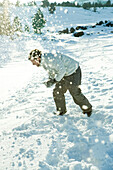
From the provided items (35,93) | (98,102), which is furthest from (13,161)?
(35,93)

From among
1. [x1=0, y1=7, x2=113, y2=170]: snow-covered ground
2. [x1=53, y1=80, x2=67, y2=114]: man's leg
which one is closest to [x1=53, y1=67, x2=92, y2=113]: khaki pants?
[x1=53, y1=80, x2=67, y2=114]: man's leg

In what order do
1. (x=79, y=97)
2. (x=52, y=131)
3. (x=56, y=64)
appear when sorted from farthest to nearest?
1. (x=79, y=97)
2. (x=52, y=131)
3. (x=56, y=64)

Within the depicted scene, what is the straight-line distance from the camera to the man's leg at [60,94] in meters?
3.27

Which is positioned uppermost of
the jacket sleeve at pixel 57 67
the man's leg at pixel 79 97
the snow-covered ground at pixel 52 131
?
the jacket sleeve at pixel 57 67

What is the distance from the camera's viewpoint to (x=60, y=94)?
3.36m

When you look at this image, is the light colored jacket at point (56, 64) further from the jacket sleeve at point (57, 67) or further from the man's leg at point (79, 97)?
the man's leg at point (79, 97)

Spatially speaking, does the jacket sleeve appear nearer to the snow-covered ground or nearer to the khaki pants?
the khaki pants

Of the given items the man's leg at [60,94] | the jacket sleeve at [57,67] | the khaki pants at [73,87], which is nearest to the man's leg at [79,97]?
the khaki pants at [73,87]

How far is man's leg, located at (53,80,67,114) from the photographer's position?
10.7 ft

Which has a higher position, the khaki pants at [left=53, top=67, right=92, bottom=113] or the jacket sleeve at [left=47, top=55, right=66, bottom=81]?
the jacket sleeve at [left=47, top=55, right=66, bottom=81]

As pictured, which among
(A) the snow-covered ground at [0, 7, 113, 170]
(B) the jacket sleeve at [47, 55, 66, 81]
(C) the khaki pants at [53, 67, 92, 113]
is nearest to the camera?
(A) the snow-covered ground at [0, 7, 113, 170]

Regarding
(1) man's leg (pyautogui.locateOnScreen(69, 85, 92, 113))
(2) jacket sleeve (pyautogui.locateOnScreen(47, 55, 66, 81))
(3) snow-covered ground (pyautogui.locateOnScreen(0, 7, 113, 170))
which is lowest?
(3) snow-covered ground (pyautogui.locateOnScreen(0, 7, 113, 170))

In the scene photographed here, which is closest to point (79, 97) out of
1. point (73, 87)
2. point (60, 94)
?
point (73, 87)

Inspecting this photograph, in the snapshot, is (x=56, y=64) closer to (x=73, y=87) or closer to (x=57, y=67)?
(x=57, y=67)
